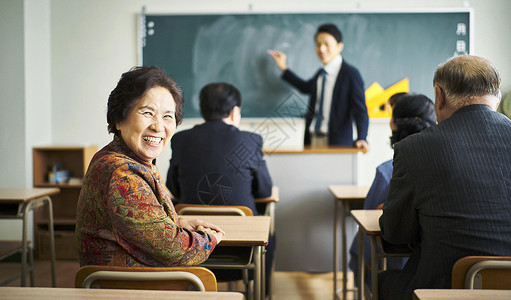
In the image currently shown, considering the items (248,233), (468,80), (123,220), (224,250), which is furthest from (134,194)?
(468,80)

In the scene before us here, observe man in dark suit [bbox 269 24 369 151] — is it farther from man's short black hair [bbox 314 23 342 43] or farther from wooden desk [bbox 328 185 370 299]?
wooden desk [bbox 328 185 370 299]

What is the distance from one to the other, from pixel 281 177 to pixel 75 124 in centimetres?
246

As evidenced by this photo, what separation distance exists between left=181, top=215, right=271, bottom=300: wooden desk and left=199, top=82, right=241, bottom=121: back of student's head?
0.63m

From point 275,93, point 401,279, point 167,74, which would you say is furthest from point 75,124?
point 401,279

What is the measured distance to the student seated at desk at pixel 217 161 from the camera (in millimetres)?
2299

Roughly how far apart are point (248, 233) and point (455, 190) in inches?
28.5

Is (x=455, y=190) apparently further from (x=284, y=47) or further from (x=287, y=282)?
(x=284, y=47)

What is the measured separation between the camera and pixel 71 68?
15.2 ft

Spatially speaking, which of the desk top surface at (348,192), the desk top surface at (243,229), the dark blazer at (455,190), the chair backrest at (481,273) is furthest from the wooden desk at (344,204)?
the chair backrest at (481,273)

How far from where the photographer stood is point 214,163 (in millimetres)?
2287

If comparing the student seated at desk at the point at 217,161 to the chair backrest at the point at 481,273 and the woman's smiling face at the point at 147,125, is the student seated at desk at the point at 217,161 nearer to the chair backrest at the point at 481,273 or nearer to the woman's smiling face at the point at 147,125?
the woman's smiling face at the point at 147,125

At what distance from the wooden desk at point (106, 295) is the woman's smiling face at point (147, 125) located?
0.46 metres

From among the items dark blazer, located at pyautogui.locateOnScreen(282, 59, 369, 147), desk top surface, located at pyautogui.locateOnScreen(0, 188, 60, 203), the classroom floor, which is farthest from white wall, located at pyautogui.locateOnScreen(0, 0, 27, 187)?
dark blazer, located at pyautogui.locateOnScreen(282, 59, 369, 147)

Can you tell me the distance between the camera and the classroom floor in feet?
10.0
